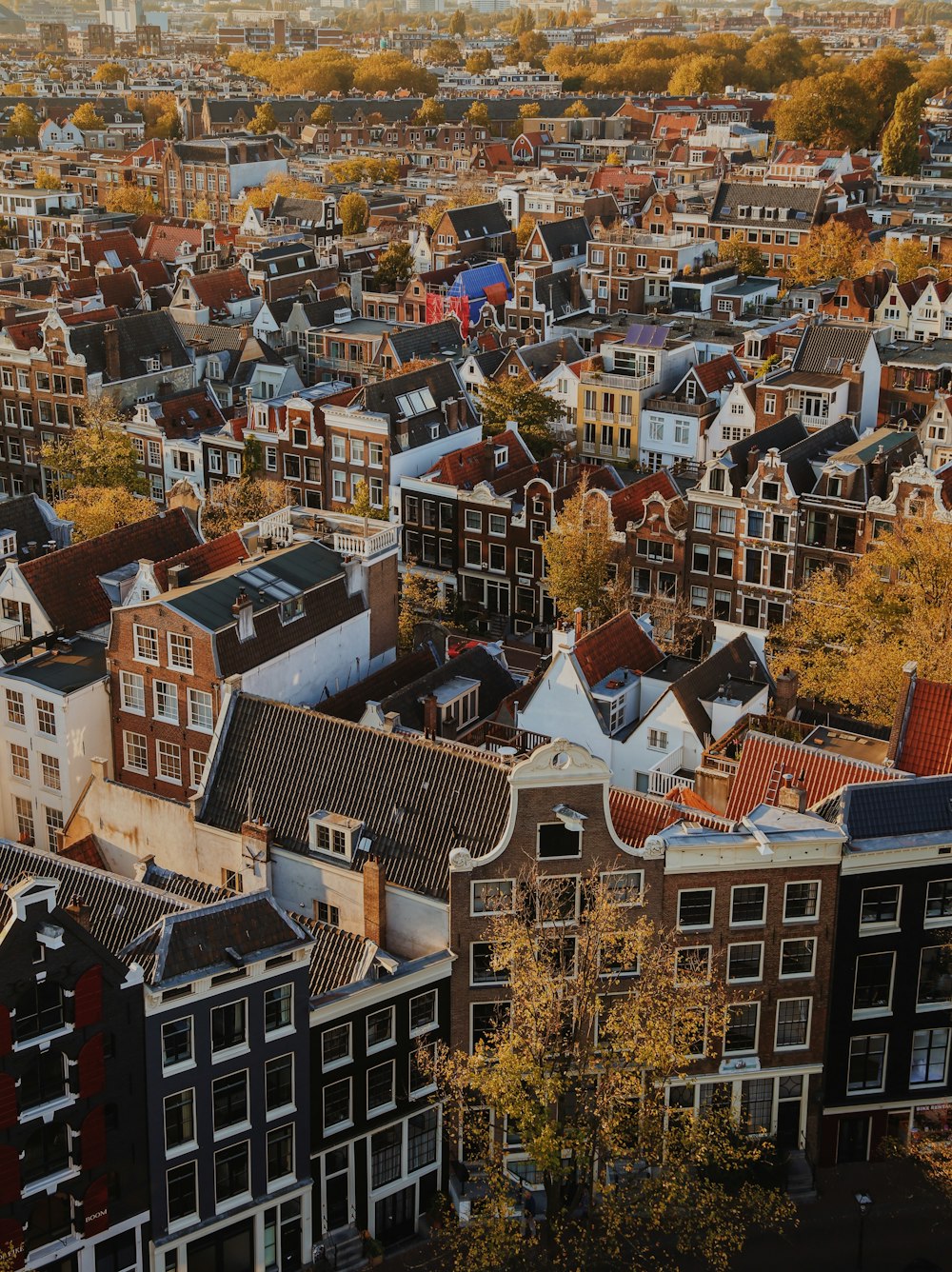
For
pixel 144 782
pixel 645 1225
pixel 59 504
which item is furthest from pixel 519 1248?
pixel 59 504

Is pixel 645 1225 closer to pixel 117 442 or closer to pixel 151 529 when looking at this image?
pixel 151 529

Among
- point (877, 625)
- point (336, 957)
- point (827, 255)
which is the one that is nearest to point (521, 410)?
point (877, 625)

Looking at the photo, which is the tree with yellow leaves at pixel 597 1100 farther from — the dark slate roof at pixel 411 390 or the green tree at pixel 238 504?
the dark slate roof at pixel 411 390

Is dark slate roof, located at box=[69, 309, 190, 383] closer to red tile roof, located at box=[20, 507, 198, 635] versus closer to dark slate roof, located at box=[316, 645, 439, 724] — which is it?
red tile roof, located at box=[20, 507, 198, 635]

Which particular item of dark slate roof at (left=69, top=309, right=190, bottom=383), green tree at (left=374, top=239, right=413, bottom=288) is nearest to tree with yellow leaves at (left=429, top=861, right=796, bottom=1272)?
dark slate roof at (left=69, top=309, right=190, bottom=383)

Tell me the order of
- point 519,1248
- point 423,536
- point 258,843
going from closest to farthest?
point 519,1248 < point 258,843 < point 423,536

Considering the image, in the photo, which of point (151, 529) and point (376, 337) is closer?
point (151, 529)
